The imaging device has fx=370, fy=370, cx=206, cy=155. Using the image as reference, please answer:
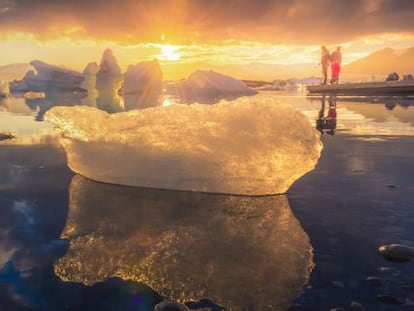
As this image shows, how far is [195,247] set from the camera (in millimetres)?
2902

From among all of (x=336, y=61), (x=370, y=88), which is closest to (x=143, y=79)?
(x=336, y=61)

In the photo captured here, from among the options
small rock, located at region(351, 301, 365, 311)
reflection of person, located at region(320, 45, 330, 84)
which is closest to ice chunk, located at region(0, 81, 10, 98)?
reflection of person, located at region(320, 45, 330, 84)

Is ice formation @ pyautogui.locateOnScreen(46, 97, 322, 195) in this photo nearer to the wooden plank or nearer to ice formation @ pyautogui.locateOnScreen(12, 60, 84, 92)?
the wooden plank

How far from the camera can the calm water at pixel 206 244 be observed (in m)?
2.23

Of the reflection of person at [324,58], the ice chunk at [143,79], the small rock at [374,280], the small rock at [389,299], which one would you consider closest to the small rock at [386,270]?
the small rock at [374,280]

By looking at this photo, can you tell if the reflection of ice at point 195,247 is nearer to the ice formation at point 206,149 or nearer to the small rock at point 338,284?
the small rock at point 338,284

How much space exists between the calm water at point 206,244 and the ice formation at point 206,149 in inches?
9.1

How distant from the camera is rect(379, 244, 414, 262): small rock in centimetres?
270

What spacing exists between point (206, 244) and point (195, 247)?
0.10 metres

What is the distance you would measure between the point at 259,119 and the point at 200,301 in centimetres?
285

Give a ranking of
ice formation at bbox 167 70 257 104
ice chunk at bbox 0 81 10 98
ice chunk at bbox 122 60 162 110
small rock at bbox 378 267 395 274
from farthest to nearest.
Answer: ice chunk at bbox 122 60 162 110, ice chunk at bbox 0 81 10 98, ice formation at bbox 167 70 257 104, small rock at bbox 378 267 395 274

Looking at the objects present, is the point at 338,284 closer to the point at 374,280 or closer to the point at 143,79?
the point at 374,280

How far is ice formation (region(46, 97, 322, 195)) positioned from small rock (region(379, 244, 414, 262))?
→ 1687 millimetres

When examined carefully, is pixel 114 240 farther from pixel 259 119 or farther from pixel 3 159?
pixel 3 159
